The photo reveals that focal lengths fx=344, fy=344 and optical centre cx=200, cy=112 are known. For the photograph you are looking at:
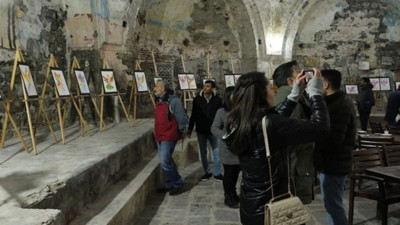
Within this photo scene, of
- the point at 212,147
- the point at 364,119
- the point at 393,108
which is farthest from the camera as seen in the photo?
the point at 364,119

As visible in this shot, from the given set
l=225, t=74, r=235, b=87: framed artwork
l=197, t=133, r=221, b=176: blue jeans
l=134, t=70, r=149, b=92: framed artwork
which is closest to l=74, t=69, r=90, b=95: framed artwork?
l=134, t=70, r=149, b=92: framed artwork

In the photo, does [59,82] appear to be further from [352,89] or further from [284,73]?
[352,89]

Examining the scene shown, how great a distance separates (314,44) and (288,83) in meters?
8.95

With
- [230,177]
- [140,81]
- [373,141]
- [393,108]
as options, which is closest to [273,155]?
[230,177]

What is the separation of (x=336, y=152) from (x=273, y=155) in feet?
3.49

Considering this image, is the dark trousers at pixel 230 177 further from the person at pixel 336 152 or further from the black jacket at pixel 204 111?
the person at pixel 336 152

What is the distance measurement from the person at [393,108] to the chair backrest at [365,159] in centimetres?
276

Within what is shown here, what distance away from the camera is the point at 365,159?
3.70 meters

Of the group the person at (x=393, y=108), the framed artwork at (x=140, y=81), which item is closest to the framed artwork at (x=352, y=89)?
the person at (x=393, y=108)

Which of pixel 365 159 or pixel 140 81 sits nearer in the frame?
pixel 365 159

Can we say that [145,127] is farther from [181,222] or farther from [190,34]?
[190,34]

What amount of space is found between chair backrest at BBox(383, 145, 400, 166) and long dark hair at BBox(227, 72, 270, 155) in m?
2.57

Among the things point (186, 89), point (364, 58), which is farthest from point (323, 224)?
point (364, 58)

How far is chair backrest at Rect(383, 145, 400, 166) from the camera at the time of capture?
150 inches
